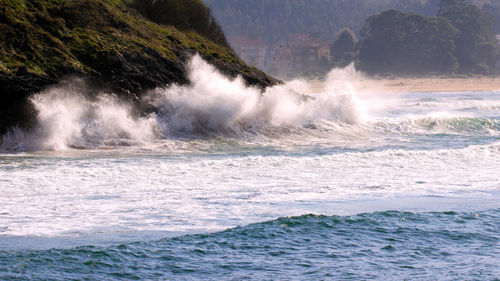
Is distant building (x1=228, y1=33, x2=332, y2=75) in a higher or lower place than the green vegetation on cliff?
higher

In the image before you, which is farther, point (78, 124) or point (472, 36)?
point (472, 36)

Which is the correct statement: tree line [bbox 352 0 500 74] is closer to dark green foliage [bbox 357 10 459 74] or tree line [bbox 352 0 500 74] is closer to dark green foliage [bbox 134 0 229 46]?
dark green foliage [bbox 357 10 459 74]

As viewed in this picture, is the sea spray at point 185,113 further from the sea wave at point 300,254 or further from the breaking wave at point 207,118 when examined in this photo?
the sea wave at point 300,254

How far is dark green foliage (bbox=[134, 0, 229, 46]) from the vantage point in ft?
73.6

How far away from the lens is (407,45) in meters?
69.8

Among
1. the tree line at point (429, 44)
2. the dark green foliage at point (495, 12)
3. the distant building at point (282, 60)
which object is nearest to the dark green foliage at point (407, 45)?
the tree line at point (429, 44)

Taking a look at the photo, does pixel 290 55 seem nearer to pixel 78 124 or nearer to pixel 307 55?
pixel 307 55

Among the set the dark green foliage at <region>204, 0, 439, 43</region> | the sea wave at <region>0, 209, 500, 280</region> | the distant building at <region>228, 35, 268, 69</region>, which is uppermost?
the dark green foliage at <region>204, 0, 439, 43</region>

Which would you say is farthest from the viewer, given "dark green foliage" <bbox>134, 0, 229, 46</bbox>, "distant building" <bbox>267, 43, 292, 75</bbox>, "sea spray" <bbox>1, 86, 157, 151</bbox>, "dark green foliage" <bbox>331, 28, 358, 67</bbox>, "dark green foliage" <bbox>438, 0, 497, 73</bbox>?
"distant building" <bbox>267, 43, 292, 75</bbox>

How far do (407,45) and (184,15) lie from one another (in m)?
50.3

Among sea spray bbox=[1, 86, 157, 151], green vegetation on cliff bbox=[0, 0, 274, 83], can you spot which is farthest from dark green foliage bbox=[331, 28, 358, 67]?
sea spray bbox=[1, 86, 157, 151]

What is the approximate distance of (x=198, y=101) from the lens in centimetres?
1770

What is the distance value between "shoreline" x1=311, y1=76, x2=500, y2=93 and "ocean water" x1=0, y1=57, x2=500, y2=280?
107ft

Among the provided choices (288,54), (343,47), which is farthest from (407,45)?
(288,54)
